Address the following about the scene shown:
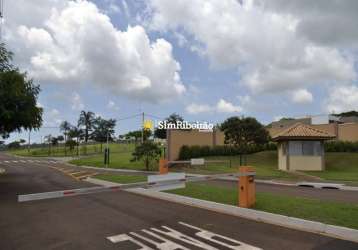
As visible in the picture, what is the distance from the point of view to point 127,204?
524 inches

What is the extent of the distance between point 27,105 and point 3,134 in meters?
5.86

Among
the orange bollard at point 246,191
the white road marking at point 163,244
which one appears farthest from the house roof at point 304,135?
the white road marking at point 163,244

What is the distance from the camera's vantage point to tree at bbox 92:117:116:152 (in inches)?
3302

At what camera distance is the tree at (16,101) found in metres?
18.3

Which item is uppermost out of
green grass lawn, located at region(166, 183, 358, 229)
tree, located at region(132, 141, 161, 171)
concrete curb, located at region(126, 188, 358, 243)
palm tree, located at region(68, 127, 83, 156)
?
palm tree, located at region(68, 127, 83, 156)

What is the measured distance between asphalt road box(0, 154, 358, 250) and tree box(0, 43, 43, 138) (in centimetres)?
701

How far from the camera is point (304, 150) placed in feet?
114

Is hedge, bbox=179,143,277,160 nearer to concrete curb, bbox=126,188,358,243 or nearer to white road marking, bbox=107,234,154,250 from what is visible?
concrete curb, bbox=126,188,358,243

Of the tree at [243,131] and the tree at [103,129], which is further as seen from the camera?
the tree at [103,129]

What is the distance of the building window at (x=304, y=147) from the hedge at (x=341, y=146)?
6.42 meters

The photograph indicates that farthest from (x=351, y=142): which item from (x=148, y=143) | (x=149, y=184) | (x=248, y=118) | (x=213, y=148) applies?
(x=149, y=184)

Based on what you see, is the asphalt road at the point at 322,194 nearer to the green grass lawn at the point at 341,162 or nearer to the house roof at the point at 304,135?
the green grass lawn at the point at 341,162

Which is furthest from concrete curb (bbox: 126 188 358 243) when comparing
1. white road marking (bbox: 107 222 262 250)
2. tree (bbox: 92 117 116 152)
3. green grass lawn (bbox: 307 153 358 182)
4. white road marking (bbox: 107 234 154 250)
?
tree (bbox: 92 117 116 152)

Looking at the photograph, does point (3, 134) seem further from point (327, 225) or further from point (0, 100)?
point (327, 225)
